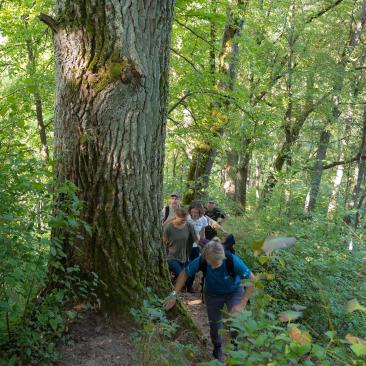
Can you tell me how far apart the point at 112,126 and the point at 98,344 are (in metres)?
2.26

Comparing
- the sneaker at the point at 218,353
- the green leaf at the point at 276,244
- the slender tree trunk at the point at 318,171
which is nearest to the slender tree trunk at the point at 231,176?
the slender tree trunk at the point at 318,171

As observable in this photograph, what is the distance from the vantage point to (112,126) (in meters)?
4.43

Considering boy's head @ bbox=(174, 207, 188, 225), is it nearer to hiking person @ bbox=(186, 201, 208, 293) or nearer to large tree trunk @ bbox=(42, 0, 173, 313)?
hiking person @ bbox=(186, 201, 208, 293)

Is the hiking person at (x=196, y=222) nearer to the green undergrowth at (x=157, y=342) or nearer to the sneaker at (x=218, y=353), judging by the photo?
the sneaker at (x=218, y=353)

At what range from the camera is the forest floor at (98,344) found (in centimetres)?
405

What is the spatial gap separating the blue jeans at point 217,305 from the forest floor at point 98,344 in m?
1.20

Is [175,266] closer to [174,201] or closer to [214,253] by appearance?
[174,201]

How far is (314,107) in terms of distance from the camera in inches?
671

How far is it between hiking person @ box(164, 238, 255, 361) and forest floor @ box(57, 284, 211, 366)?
828 millimetres

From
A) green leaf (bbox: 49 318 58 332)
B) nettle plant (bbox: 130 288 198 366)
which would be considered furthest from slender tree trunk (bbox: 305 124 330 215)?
green leaf (bbox: 49 318 58 332)

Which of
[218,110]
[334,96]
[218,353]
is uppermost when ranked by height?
[334,96]

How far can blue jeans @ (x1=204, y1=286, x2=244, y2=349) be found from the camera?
17.2ft

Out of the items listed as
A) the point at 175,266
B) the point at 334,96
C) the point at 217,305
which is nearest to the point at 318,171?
the point at 334,96

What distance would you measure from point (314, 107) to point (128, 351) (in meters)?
14.8
